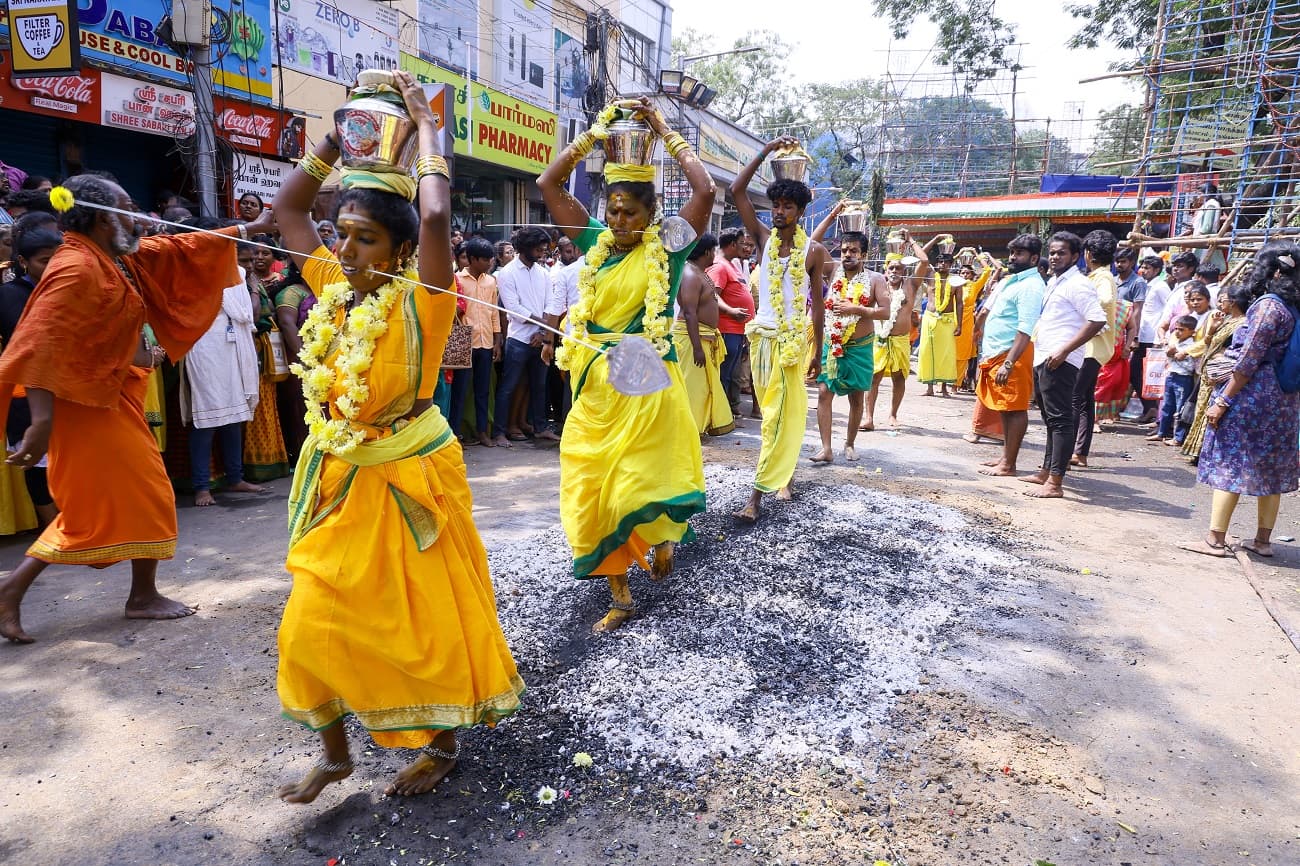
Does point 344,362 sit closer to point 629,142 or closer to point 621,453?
point 621,453

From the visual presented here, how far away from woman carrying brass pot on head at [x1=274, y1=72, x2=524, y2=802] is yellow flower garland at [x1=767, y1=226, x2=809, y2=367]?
3707mm

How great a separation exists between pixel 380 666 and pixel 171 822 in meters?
0.90

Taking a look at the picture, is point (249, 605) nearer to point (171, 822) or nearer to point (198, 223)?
point (171, 822)

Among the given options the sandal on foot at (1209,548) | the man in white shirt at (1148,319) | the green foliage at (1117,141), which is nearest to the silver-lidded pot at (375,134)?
the sandal on foot at (1209,548)

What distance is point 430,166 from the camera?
97.7 inches

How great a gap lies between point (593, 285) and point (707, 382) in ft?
15.0

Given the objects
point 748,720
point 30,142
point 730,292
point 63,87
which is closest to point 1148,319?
point 730,292

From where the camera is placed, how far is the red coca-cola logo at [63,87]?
832cm

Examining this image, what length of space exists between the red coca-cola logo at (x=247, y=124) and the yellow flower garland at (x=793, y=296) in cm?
791

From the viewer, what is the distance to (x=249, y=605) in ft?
14.0

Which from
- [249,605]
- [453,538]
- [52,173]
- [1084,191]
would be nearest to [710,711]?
[453,538]

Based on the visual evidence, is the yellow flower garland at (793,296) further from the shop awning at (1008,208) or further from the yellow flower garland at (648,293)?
the shop awning at (1008,208)

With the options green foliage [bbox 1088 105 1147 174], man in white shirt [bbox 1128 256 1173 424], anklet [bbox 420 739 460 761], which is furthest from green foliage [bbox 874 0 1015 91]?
anklet [bbox 420 739 460 761]

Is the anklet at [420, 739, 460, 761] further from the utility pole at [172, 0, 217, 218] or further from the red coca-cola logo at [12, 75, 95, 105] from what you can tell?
the red coca-cola logo at [12, 75, 95, 105]
